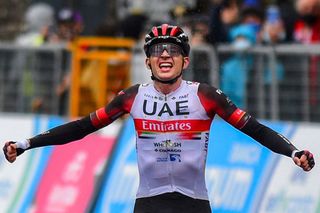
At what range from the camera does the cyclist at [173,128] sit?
27.3 feet

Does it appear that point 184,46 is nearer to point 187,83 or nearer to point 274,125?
point 187,83

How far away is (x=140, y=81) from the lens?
13711 mm

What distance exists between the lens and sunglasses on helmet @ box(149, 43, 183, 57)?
8.40m

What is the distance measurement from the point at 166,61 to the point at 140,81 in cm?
534

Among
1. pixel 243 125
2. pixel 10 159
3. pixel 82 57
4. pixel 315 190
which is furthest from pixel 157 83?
pixel 82 57

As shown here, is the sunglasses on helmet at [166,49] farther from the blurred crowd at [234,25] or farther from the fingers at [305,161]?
the blurred crowd at [234,25]

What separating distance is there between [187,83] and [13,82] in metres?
6.57

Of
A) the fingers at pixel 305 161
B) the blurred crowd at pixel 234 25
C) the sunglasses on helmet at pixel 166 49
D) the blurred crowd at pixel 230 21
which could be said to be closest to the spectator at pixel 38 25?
the blurred crowd at pixel 230 21

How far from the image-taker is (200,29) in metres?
13.1

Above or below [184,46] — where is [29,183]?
below

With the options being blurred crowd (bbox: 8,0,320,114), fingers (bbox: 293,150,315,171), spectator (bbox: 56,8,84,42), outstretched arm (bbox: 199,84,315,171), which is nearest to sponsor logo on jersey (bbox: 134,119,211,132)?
outstretched arm (bbox: 199,84,315,171)

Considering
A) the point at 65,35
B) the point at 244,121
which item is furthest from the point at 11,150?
the point at 65,35

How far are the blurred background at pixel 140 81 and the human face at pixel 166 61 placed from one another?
3.30 m

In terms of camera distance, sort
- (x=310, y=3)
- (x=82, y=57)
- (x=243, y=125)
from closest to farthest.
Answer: (x=243, y=125) → (x=310, y=3) → (x=82, y=57)
